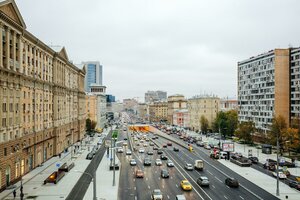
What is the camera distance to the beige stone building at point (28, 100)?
151 ft

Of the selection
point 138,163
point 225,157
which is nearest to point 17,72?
point 138,163

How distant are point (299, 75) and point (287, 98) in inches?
347

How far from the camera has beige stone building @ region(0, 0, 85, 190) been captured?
1812 inches

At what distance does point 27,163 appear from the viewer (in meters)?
57.9

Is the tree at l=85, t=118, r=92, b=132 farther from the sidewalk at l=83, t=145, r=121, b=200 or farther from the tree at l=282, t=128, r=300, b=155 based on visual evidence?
the tree at l=282, t=128, r=300, b=155

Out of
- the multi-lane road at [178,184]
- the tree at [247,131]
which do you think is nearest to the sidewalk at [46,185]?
the multi-lane road at [178,184]

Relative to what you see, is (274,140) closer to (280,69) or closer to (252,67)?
(280,69)

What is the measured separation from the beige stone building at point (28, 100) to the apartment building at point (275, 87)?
201 feet

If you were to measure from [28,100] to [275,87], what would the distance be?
70.8 meters

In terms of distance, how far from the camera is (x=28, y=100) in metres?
60.8

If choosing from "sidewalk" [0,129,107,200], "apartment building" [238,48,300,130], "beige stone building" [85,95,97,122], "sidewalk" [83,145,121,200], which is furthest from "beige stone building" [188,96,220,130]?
"sidewalk" [83,145,121,200]

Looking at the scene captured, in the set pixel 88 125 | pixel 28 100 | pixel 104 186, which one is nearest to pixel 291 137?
pixel 104 186

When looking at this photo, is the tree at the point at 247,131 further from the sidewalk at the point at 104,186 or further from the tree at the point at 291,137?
the sidewalk at the point at 104,186

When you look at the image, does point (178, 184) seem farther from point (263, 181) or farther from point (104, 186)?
point (263, 181)
